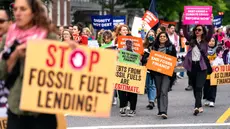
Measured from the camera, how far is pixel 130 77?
1268 cm

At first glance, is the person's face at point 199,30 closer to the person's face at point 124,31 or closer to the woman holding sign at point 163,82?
→ the woman holding sign at point 163,82

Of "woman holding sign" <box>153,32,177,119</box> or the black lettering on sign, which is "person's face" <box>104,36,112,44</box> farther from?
the black lettering on sign

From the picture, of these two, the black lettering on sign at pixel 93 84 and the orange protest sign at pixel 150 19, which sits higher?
the black lettering on sign at pixel 93 84

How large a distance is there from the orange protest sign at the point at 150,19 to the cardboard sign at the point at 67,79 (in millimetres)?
13481

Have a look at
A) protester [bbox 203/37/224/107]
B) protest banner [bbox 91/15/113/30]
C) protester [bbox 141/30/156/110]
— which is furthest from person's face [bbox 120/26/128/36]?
protest banner [bbox 91/15/113/30]

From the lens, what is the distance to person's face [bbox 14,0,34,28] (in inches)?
196

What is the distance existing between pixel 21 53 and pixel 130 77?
7.79 meters

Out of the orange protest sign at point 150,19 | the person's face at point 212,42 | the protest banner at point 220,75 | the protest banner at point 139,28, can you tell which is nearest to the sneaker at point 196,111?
the protest banner at point 220,75

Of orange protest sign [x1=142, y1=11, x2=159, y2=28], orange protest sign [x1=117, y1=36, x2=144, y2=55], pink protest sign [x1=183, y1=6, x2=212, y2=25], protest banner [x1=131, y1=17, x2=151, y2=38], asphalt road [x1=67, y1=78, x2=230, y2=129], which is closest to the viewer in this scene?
asphalt road [x1=67, y1=78, x2=230, y2=129]

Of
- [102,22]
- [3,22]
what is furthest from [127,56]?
[102,22]

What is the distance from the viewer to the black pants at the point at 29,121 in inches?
197

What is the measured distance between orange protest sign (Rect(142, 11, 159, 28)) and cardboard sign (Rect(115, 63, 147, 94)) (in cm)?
579

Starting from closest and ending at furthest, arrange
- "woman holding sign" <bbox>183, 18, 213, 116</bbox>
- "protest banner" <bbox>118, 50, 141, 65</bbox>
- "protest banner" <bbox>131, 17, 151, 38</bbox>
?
1. "woman holding sign" <bbox>183, 18, 213, 116</bbox>
2. "protest banner" <bbox>118, 50, 141, 65</bbox>
3. "protest banner" <bbox>131, 17, 151, 38</bbox>

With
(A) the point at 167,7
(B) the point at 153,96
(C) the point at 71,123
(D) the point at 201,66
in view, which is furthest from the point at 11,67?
(A) the point at 167,7
